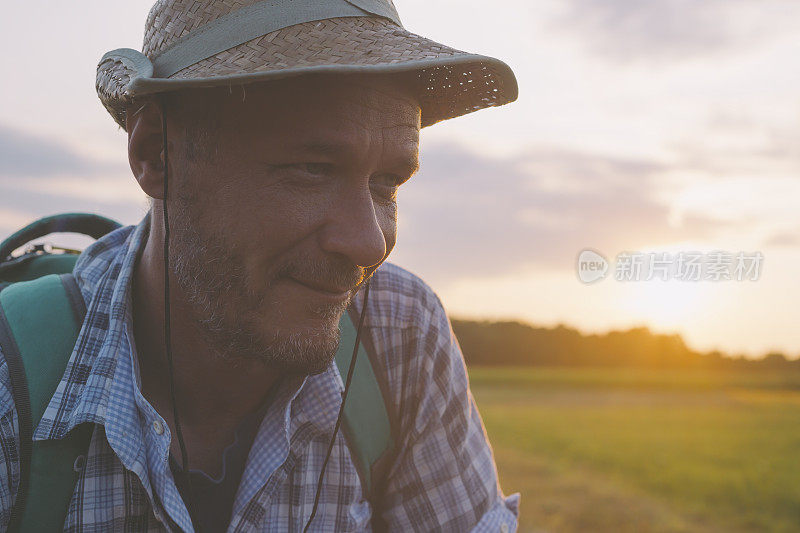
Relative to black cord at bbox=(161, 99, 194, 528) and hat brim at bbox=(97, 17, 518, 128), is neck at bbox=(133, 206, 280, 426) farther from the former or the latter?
hat brim at bbox=(97, 17, 518, 128)

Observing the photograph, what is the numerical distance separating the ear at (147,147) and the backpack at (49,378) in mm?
489

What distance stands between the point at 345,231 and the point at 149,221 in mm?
1047

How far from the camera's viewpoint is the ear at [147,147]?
2.16m

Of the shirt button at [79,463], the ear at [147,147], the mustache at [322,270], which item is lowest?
the shirt button at [79,463]

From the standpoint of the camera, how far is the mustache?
1.97 metres

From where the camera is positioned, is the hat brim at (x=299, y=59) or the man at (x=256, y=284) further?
the man at (x=256, y=284)

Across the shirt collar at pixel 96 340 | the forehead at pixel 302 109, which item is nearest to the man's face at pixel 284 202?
the forehead at pixel 302 109

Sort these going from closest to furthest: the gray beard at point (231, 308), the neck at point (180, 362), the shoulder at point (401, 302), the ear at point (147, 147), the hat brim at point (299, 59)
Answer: the hat brim at point (299, 59)
the gray beard at point (231, 308)
the ear at point (147, 147)
the neck at point (180, 362)
the shoulder at point (401, 302)

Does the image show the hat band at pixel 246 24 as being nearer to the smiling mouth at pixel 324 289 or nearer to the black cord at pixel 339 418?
the smiling mouth at pixel 324 289

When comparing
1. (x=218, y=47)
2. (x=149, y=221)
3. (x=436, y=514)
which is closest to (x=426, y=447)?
(x=436, y=514)

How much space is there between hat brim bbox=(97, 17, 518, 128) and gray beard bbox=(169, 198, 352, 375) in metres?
0.42

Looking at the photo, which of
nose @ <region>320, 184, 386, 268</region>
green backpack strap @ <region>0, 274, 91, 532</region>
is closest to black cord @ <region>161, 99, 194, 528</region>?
green backpack strap @ <region>0, 274, 91, 532</region>

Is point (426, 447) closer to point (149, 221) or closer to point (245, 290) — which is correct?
point (245, 290)

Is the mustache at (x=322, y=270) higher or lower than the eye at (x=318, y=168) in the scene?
lower
